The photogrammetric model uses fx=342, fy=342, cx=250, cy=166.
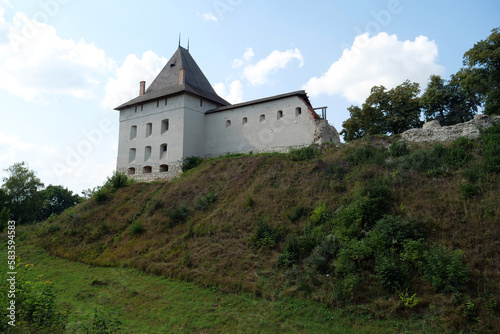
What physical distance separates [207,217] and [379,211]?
25.6 ft

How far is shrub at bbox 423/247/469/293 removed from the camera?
8664mm

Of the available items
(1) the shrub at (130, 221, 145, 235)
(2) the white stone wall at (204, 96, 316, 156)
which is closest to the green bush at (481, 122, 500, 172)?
(2) the white stone wall at (204, 96, 316, 156)

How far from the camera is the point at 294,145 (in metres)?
22.1

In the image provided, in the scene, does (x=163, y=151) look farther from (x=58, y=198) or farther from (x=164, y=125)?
(x=58, y=198)

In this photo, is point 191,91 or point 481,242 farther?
point 191,91

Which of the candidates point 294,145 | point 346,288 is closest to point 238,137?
point 294,145

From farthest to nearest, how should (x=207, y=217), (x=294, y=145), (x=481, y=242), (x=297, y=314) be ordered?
1. (x=294, y=145)
2. (x=207, y=217)
3. (x=481, y=242)
4. (x=297, y=314)

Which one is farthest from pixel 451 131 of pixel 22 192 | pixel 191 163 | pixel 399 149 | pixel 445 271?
pixel 22 192

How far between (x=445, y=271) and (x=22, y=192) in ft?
120

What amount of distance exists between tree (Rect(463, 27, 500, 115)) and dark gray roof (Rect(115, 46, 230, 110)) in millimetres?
17960

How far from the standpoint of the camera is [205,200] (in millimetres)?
17656

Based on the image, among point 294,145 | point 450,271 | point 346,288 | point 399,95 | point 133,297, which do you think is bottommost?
point 133,297

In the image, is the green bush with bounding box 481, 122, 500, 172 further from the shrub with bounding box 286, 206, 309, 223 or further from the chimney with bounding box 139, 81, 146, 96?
the chimney with bounding box 139, 81, 146, 96

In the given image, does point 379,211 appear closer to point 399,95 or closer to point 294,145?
point 294,145
